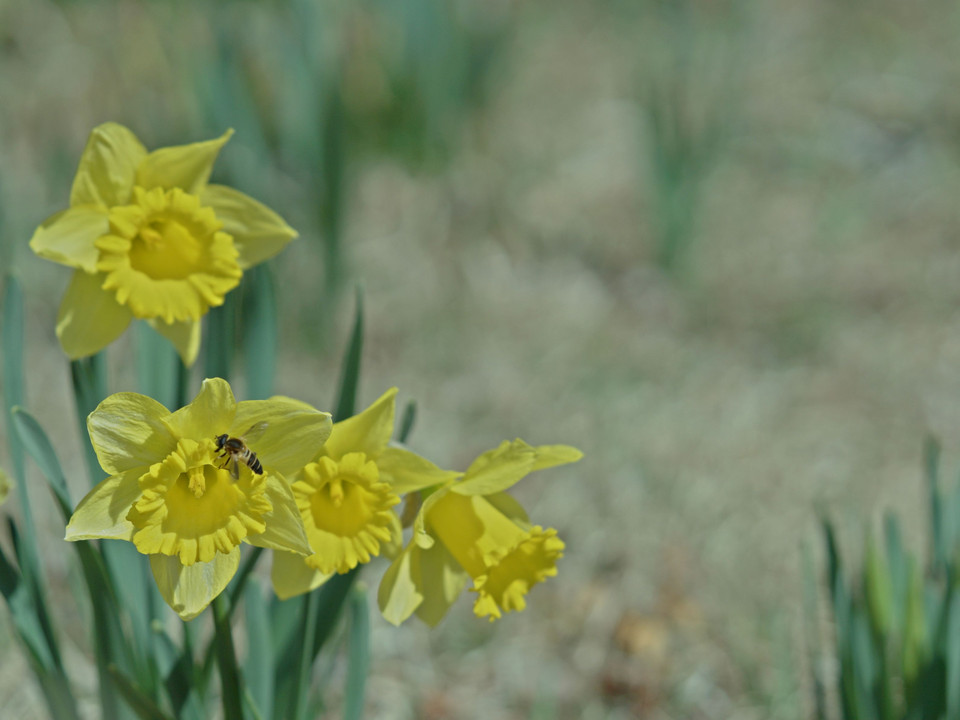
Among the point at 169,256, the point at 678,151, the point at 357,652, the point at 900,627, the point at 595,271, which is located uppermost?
the point at 169,256

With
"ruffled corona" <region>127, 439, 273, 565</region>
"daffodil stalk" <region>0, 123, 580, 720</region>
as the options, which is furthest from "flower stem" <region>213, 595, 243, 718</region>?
"ruffled corona" <region>127, 439, 273, 565</region>

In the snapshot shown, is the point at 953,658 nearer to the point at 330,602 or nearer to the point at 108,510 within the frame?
the point at 330,602

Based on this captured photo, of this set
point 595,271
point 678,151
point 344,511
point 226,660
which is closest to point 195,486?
point 344,511

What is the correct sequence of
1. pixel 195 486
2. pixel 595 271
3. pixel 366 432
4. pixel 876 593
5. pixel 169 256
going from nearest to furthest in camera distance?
pixel 195 486 → pixel 366 432 → pixel 169 256 → pixel 876 593 → pixel 595 271

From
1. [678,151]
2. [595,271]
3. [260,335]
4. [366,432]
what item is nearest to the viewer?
[366,432]

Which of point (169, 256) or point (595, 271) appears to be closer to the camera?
point (169, 256)

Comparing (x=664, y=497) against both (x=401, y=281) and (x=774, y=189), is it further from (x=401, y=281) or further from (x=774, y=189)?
(x=774, y=189)

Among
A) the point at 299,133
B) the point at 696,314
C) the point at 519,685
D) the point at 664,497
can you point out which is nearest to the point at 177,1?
the point at 299,133
